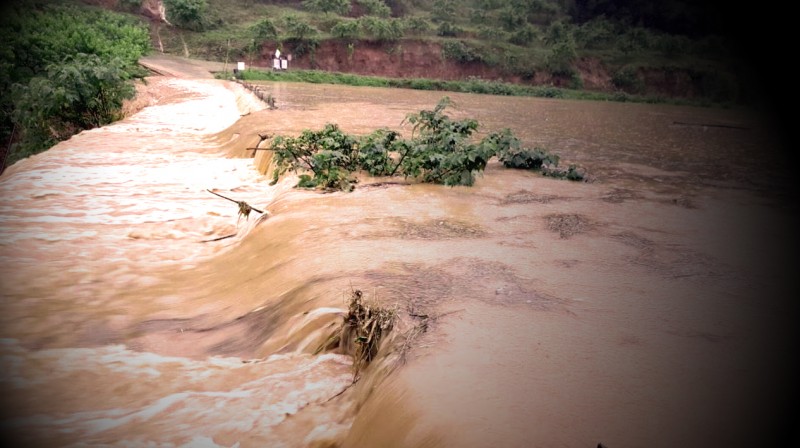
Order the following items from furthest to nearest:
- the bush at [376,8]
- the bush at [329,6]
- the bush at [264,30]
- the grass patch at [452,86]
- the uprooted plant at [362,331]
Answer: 1. the bush at [376,8]
2. the bush at [329,6]
3. the bush at [264,30]
4. the grass patch at [452,86]
5. the uprooted plant at [362,331]

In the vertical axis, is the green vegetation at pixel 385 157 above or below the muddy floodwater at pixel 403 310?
above

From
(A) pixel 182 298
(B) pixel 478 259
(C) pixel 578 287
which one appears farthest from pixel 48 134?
(C) pixel 578 287

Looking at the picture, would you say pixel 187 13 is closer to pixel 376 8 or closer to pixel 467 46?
pixel 376 8

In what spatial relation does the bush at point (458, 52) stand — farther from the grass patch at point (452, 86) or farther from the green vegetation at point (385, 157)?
the green vegetation at point (385, 157)

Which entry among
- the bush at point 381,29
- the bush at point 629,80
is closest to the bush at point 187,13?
the bush at point 381,29

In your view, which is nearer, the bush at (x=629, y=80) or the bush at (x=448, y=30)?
the bush at (x=629, y=80)

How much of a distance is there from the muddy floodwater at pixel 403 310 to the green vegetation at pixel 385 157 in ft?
0.98

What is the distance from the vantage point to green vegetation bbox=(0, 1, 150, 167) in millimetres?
12461

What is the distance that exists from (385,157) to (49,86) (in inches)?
332

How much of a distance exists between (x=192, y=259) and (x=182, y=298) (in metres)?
1.08

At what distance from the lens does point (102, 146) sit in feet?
35.4

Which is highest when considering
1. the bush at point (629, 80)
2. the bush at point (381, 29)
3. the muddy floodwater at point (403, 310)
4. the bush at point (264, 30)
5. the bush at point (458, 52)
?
the bush at point (381, 29)

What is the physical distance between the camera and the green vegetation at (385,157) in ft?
25.2

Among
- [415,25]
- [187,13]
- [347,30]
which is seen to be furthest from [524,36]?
[187,13]
